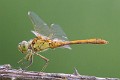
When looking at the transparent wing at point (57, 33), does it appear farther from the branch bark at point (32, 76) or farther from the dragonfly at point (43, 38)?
the branch bark at point (32, 76)

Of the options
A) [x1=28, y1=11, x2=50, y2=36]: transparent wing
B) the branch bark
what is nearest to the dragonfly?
[x1=28, y1=11, x2=50, y2=36]: transparent wing

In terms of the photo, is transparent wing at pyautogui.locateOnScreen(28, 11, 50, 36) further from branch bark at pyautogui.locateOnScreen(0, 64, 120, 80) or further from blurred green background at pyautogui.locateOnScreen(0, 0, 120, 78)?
blurred green background at pyautogui.locateOnScreen(0, 0, 120, 78)

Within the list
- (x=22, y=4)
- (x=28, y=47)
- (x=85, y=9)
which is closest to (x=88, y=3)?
(x=85, y=9)

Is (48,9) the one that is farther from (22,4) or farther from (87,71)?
(87,71)

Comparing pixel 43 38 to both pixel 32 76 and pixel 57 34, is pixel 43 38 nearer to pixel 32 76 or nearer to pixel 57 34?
pixel 57 34

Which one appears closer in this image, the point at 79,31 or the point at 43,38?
the point at 43,38

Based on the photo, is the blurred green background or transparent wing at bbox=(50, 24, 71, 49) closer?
transparent wing at bbox=(50, 24, 71, 49)

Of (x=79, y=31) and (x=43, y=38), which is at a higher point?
(x=79, y=31)

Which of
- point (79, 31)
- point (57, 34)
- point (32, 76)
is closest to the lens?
point (32, 76)

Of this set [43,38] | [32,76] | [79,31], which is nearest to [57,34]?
[43,38]

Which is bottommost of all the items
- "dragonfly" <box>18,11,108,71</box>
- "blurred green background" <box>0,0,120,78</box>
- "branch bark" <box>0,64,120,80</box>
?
"branch bark" <box>0,64,120,80</box>
